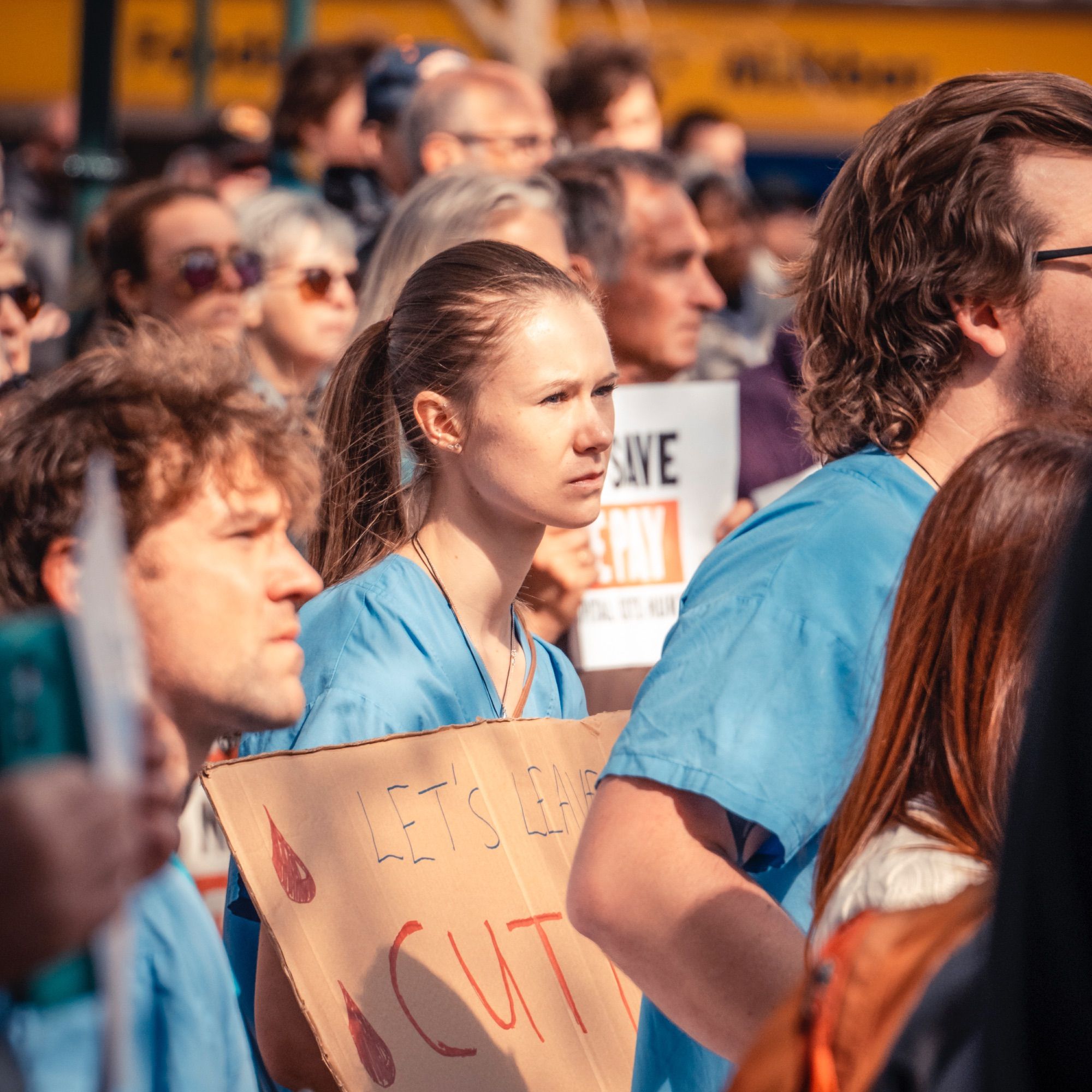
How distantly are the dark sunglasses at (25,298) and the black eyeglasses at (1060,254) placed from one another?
2543 millimetres

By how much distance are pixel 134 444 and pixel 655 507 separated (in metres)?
2.03

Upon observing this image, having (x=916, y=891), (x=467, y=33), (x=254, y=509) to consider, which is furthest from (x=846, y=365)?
(x=467, y=33)

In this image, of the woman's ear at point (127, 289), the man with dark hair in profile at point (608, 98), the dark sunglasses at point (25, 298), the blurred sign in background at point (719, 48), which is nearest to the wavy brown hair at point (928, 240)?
the dark sunglasses at point (25, 298)

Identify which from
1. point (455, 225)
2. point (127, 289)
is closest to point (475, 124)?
point (127, 289)

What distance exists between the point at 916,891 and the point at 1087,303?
45.4 inches

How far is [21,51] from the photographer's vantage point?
53.2 ft

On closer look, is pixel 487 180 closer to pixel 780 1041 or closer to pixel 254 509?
pixel 254 509

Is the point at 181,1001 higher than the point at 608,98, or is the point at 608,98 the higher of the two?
the point at 608,98

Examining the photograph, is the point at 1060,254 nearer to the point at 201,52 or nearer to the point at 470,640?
the point at 470,640

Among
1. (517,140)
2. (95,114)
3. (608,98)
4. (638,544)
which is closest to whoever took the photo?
(638,544)

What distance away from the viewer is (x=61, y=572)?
1812 mm

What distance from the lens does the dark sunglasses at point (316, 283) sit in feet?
16.9

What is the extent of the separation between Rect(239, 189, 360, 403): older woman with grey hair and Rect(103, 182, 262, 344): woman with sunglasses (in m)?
0.33

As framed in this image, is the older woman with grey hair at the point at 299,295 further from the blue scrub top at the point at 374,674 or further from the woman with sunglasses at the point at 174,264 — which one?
the blue scrub top at the point at 374,674
